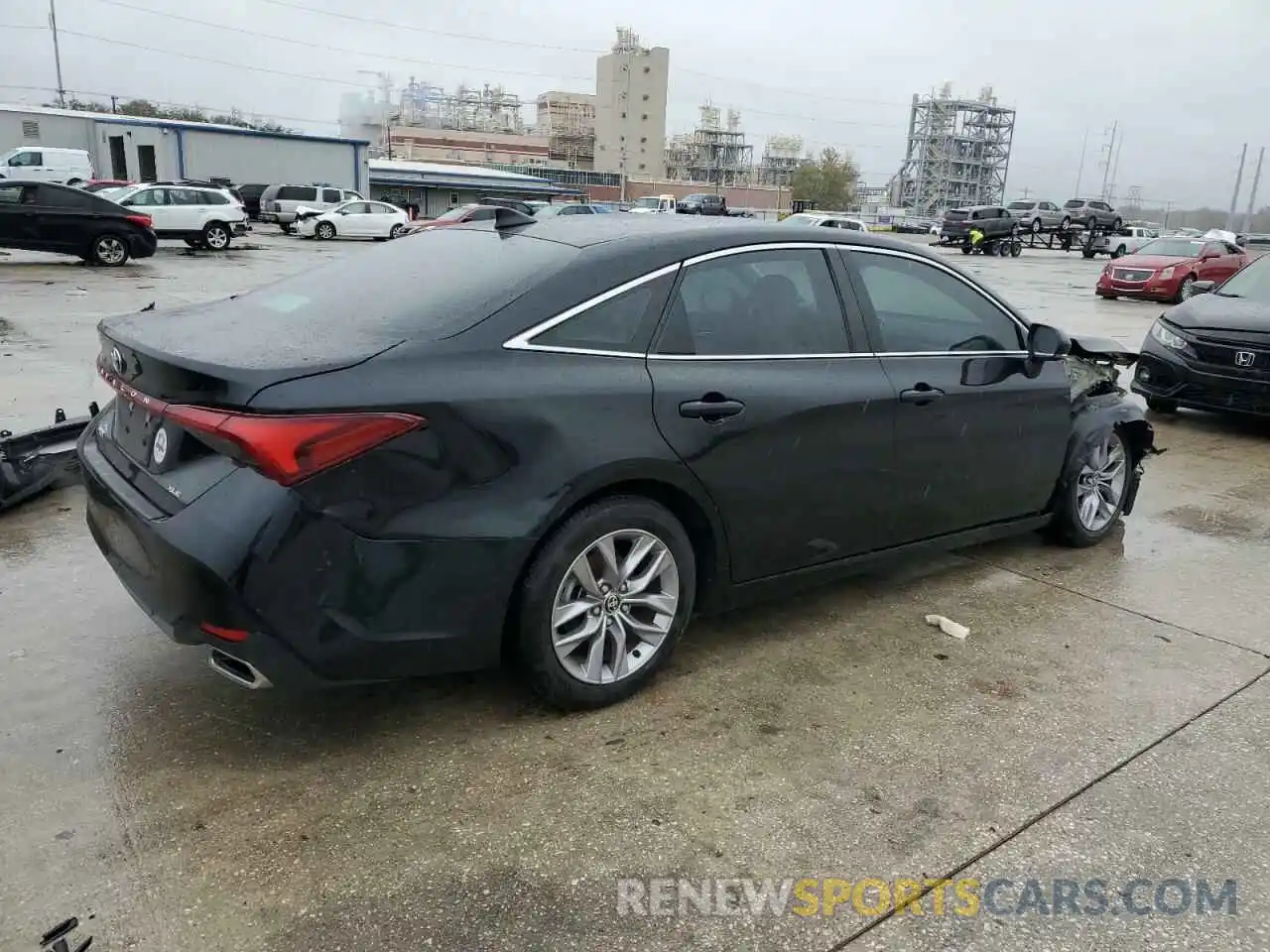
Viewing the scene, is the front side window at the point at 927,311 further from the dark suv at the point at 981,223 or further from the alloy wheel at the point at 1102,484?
the dark suv at the point at 981,223

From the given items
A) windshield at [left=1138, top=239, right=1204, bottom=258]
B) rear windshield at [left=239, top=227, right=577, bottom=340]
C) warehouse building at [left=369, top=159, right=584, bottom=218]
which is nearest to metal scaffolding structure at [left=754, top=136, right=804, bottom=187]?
warehouse building at [left=369, top=159, right=584, bottom=218]

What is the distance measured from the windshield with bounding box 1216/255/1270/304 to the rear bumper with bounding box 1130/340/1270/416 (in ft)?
3.06

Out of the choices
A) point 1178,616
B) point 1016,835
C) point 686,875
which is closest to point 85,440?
point 686,875

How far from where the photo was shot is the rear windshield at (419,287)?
3006mm

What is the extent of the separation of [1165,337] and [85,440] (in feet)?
26.6

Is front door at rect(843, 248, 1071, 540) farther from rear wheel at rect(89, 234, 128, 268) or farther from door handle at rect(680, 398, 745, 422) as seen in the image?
rear wheel at rect(89, 234, 128, 268)

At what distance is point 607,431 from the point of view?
9.92 feet

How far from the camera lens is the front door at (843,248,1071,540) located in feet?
12.8

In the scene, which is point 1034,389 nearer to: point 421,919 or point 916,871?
point 916,871

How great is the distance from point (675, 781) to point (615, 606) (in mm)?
591

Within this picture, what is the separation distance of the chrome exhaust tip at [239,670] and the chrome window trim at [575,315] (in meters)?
1.14

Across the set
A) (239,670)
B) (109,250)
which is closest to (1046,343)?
(239,670)

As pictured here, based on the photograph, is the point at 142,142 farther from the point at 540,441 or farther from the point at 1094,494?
the point at 540,441

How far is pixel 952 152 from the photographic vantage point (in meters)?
134
